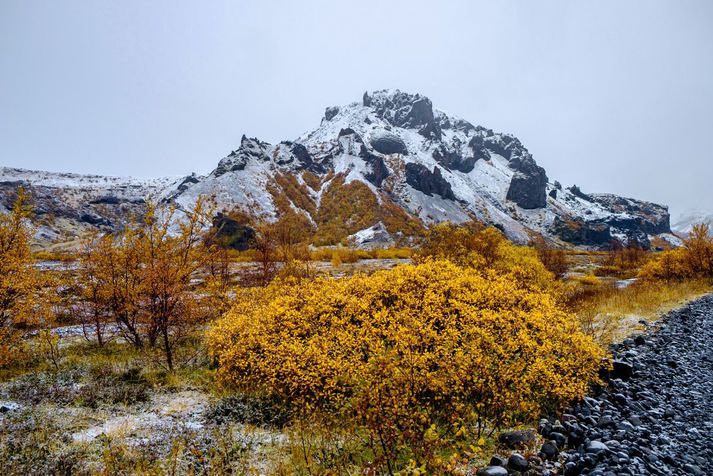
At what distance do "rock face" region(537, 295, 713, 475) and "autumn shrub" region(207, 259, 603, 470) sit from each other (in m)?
0.64

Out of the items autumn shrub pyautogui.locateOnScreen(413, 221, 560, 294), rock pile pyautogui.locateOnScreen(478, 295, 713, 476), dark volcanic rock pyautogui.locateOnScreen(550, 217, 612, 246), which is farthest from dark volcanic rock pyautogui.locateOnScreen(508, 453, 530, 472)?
dark volcanic rock pyautogui.locateOnScreen(550, 217, 612, 246)

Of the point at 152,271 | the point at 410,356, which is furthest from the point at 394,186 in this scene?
the point at 410,356

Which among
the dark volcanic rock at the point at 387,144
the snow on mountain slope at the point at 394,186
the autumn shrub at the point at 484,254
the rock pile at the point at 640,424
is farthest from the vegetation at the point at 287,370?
the dark volcanic rock at the point at 387,144

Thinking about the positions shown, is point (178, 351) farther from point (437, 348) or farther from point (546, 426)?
point (546, 426)

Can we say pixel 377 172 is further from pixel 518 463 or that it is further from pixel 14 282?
pixel 518 463

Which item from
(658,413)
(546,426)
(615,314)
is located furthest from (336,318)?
(615,314)

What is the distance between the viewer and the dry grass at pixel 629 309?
46.4 feet

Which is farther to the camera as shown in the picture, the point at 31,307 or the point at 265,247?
the point at 265,247

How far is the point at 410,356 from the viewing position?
22.6 feet

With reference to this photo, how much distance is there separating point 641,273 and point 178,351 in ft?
123

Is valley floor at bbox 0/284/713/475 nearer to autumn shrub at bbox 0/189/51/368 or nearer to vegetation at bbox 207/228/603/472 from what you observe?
vegetation at bbox 207/228/603/472

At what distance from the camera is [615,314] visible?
56.4ft

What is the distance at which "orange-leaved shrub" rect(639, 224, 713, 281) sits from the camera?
2681cm

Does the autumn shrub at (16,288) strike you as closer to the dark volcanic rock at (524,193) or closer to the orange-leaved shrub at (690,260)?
the orange-leaved shrub at (690,260)
